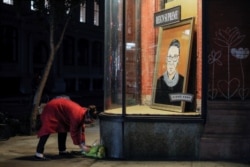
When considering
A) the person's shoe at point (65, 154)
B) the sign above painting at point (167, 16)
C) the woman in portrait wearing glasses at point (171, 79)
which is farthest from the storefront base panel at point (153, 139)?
the sign above painting at point (167, 16)

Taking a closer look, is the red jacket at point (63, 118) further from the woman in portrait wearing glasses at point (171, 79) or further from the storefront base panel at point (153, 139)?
the woman in portrait wearing glasses at point (171, 79)

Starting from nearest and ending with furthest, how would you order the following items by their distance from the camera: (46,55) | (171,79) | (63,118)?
(63,118)
(171,79)
(46,55)

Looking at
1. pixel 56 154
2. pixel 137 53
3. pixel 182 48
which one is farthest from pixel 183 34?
pixel 56 154

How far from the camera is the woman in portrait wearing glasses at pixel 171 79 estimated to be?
9.28 metres

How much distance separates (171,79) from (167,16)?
1.33 metres

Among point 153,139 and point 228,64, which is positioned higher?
point 228,64

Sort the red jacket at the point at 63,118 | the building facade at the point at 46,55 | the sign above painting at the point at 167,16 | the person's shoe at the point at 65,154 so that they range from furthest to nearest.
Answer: the building facade at the point at 46,55 < the sign above painting at the point at 167,16 < the person's shoe at the point at 65,154 < the red jacket at the point at 63,118

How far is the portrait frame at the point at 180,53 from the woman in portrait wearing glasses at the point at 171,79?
0.06 meters

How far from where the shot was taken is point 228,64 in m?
8.52

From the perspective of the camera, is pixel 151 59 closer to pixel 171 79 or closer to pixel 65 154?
pixel 171 79

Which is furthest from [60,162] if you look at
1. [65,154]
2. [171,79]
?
[171,79]

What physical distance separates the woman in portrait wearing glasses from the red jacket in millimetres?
1692

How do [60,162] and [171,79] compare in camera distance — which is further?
[171,79]

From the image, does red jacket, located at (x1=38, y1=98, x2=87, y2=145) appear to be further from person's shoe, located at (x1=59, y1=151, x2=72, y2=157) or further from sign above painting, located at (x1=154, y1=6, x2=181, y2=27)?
sign above painting, located at (x1=154, y1=6, x2=181, y2=27)
